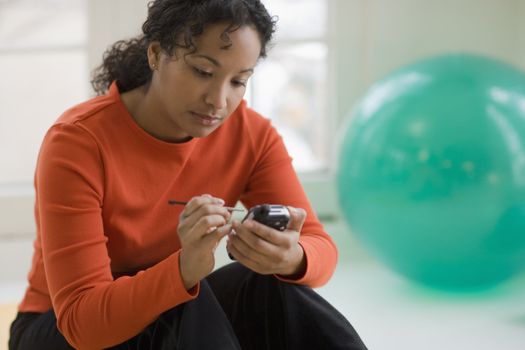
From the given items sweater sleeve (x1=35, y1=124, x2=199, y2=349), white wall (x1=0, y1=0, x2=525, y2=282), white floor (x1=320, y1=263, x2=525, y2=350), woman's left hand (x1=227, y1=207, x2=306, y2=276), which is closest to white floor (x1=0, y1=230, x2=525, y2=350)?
white floor (x1=320, y1=263, x2=525, y2=350)

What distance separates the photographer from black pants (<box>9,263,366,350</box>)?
108 cm

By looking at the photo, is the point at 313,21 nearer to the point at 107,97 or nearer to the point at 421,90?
the point at 421,90

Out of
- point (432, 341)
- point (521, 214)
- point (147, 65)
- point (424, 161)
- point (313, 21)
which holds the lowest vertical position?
point (432, 341)

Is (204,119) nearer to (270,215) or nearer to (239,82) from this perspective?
(239,82)

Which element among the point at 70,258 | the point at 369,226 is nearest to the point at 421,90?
the point at 369,226

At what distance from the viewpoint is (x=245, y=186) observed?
4.48 feet

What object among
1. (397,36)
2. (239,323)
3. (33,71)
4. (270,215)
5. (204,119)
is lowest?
(239,323)

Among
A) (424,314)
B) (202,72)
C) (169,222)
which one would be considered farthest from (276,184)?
(424,314)

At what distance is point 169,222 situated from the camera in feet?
4.05

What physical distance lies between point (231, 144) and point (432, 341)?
0.77 m

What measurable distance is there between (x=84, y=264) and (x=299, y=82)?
1736 millimetres

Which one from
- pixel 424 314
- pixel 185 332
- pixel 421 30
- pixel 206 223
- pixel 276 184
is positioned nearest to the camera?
pixel 206 223

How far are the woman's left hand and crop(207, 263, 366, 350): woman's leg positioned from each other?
8cm

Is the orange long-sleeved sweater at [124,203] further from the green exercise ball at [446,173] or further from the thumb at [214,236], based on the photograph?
the green exercise ball at [446,173]
